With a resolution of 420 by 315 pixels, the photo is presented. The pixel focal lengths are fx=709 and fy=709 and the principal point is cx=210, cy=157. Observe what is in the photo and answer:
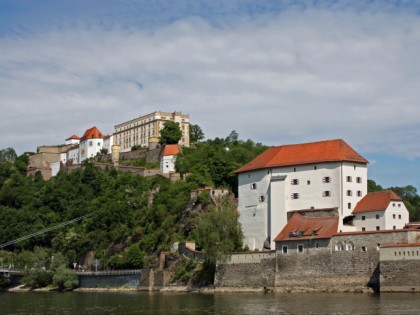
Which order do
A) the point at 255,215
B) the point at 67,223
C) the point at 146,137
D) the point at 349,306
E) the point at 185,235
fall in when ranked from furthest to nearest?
the point at 146,137 < the point at 67,223 < the point at 185,235 < the point at 255,215 < the point at 349,306

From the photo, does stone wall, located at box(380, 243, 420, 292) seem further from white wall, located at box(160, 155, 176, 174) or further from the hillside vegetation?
white wall, located at box(160, 155, 176, 174)

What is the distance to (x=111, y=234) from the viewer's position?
267 ft

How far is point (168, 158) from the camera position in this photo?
100 meters

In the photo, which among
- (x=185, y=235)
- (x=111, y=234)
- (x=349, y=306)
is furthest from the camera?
(x=111, y=234)

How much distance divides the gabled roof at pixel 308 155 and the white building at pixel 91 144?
58906mm

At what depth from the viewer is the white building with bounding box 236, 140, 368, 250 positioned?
64.1 metres

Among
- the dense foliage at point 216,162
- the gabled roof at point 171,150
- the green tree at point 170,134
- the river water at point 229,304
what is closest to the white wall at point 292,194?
the dense foliage at point 216,162

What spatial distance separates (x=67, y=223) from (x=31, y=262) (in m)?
9.73

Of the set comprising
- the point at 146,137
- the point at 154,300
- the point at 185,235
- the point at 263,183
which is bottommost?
the point at 154,300

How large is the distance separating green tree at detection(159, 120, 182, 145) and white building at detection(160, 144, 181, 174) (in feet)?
16.3

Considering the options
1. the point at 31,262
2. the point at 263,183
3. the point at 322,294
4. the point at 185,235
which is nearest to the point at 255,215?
the point at 263,183

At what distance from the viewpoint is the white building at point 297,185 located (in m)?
64.1

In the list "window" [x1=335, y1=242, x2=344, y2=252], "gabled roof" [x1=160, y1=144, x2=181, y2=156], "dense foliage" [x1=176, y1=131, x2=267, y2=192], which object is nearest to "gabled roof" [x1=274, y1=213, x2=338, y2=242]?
"window" [x1=335, y1=242, x2=344, y2=252]

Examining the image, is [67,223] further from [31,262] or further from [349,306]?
[349,306]
